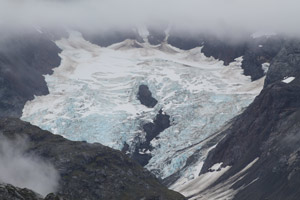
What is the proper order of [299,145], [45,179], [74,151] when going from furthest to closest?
[299,145]
[74,151]
[45,179]

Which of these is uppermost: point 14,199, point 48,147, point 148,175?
point 48,147

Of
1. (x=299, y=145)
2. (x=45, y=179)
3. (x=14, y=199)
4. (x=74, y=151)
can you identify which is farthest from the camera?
(x=299, y=145)

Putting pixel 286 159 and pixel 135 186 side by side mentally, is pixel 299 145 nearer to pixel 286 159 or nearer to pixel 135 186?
pixel 286 159

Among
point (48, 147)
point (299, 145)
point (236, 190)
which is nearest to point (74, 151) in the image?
point (48, 147)

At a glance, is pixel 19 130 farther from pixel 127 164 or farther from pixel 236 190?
pixel 236 190

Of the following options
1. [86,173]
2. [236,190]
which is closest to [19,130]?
[86,173]

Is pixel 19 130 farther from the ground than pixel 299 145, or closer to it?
farther from the ground

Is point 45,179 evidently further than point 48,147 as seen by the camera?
No
